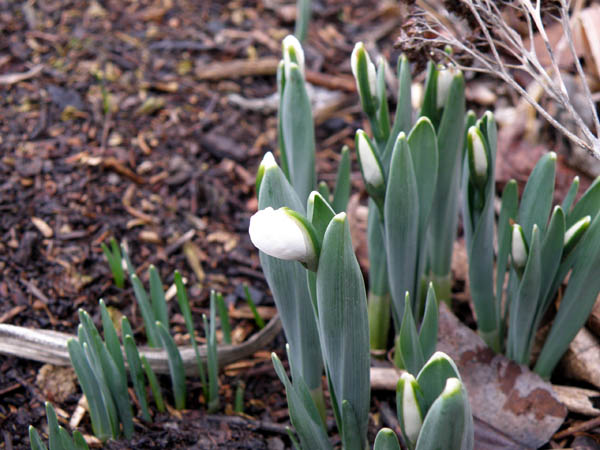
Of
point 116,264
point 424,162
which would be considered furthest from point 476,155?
point 116,264

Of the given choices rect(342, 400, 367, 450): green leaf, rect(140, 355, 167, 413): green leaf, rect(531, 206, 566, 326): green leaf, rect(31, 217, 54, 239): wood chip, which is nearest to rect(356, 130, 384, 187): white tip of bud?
rect(531, 206, 566, 326): green leaf

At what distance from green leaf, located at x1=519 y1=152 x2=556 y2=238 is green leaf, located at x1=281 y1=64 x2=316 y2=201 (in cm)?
49

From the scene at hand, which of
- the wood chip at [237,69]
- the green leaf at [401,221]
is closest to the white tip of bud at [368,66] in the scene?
the green leaf at [401,221]

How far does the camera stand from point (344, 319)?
3.71ft

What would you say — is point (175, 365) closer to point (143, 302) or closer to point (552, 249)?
point (143, 302)

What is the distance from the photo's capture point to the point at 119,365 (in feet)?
4.56

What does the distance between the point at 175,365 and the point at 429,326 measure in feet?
1.99

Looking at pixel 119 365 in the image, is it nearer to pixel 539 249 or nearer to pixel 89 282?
pixel 89 282

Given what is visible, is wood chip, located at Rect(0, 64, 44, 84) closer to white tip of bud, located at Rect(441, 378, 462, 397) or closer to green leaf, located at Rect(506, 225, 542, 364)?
green leaf, located at Rect(506, 225, 542, 364)

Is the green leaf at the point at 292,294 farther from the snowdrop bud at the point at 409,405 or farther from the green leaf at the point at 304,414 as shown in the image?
the snowdrop bud at the point at 409,405

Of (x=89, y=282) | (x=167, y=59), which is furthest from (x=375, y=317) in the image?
(x=167, y=59)

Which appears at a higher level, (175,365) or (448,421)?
(448,421)

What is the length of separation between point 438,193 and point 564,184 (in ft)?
2.72

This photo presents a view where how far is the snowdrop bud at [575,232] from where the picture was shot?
130 centimetres
